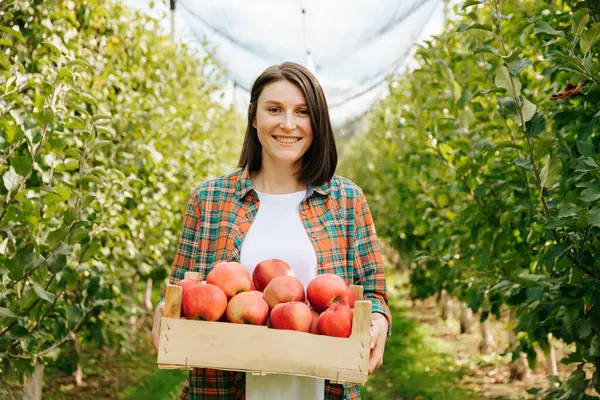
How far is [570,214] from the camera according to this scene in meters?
1.72

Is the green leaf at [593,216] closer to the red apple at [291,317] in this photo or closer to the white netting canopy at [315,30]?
the red apple at [291,317]

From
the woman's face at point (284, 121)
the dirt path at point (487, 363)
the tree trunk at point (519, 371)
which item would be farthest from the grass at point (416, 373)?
the woman's face at point (284, 121)

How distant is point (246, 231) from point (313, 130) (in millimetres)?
378

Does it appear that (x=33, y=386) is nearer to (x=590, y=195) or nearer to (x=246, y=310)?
(x=246, y=310)

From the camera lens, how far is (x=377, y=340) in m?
1.70

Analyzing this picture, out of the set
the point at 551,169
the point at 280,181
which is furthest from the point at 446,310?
the point at 280,181

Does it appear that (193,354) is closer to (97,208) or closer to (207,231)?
(207,231)

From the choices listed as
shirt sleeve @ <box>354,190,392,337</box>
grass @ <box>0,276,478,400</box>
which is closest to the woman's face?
A: shirt sleeve @ <box>354,190,392,337</box>

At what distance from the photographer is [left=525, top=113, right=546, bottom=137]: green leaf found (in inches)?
76.3

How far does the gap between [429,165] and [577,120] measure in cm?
240

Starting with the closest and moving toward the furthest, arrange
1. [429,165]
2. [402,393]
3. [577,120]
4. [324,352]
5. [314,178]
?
1. [324,352]
2. [314,178]
3. [577,120]
4. [429,165]
5. [402,393]

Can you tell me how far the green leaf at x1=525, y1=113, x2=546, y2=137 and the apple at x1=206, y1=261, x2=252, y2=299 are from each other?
3.31 ft

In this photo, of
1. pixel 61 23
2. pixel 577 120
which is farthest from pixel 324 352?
pixel 61 23

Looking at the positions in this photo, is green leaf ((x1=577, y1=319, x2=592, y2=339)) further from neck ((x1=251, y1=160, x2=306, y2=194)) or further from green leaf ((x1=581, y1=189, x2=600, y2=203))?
neck ((x1=251, y1=160, x2=306, y2=194))
